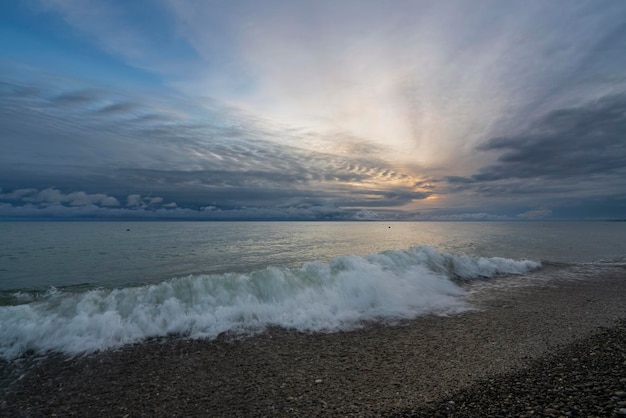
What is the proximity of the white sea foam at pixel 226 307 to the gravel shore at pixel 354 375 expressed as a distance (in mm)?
944

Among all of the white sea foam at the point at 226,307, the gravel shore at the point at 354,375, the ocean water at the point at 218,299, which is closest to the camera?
the gravel shore at the point at 354,375

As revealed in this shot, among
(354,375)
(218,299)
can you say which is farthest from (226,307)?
(354,375)

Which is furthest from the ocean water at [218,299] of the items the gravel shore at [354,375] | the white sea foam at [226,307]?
the gravel shore at [354,375]

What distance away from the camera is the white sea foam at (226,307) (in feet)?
31.7

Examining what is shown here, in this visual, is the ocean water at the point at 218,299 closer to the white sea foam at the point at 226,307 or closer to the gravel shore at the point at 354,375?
the white sea foam at the point at 226,307

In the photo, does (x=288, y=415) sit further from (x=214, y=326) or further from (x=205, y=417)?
(x=214, y=326)

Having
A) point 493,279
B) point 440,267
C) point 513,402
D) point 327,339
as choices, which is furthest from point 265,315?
point 493,279

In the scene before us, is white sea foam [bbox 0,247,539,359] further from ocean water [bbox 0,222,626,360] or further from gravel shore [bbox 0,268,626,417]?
gravel shore [bbox 0,268,626,417]

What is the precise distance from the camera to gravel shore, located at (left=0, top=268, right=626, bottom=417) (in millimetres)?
5781

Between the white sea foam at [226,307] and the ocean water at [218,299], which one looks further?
the ocean water at [218,299]

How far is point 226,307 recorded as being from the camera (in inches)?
471

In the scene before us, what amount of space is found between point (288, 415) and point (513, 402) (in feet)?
13.4

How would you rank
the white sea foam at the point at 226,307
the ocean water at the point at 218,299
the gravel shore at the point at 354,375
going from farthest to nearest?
1. the ocean water at the point at 218,299
2. the white sea foam at the point at 226,307
3. the gravel shore at the point at 354,375

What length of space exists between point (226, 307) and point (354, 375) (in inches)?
255
